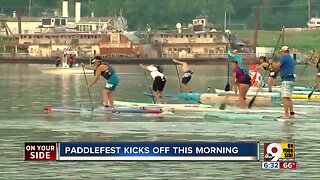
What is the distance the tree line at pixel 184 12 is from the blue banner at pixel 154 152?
536 feet

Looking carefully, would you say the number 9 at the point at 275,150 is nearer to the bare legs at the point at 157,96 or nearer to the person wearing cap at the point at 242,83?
the person wearing cap at the point at 242,83

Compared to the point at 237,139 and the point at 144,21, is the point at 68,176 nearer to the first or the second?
the point at 237,139

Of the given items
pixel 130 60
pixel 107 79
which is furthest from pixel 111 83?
pixel 130 60

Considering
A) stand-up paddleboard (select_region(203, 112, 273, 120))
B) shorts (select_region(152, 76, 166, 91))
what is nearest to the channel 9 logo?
stand-up paddleboard (select_region(203, 112, 273, 120))

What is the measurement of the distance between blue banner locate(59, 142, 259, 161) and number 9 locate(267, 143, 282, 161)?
15.4 inches

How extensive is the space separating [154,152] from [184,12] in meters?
171

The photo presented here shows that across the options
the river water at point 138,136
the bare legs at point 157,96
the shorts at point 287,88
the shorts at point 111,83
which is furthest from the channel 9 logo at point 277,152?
the bare legs at point 157,96

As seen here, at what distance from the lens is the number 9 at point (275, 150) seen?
1697cm

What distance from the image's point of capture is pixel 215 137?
2538 cm

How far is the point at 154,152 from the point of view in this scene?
56.5ft

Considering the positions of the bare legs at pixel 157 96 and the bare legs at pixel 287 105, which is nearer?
the bare legs at pixel 287 105

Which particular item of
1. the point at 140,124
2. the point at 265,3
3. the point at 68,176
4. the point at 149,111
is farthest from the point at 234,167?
the point at 265,3

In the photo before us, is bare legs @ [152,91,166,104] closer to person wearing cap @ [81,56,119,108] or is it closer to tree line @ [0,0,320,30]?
person wearing cap @ [81,56,119,108]

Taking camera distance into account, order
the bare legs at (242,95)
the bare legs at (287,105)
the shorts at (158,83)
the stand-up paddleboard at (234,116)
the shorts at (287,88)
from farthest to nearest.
A: the shorts at (158,83) → the bare legs at (242,95) → the stand-up paddleboard at (234,116) → the bare legs at (287,105) → the shorts at (287,88)
